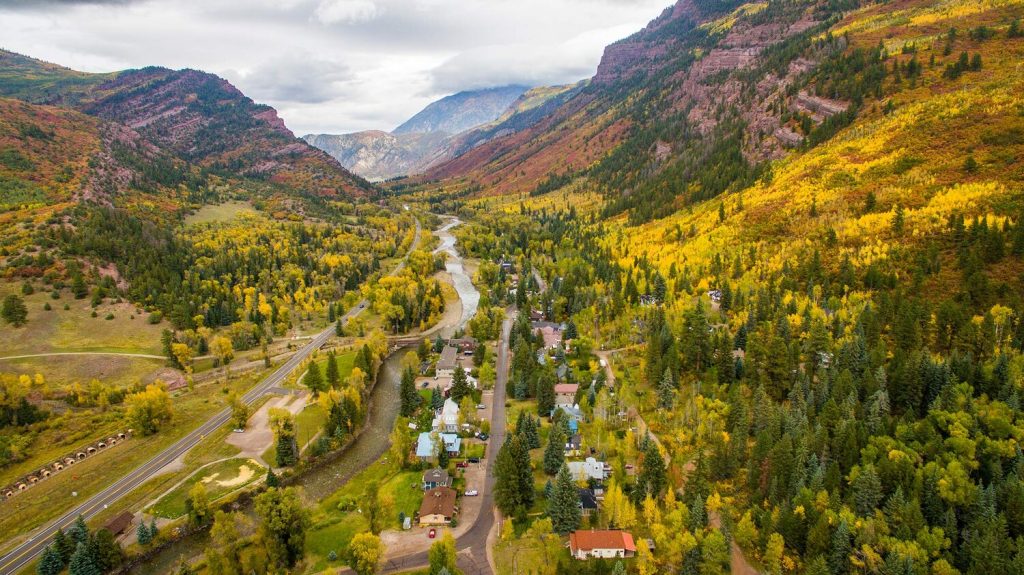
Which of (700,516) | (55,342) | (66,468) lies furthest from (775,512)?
(55,342)

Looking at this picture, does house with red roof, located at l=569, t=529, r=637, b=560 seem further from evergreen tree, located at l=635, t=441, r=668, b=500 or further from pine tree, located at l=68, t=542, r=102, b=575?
pine tree, located at l=68, t=542, r=102, b=575

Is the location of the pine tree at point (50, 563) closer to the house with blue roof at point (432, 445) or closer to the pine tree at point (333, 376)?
the house with blue roof at point (432, 445)

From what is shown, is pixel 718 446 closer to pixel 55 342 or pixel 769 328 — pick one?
pixel 769 328

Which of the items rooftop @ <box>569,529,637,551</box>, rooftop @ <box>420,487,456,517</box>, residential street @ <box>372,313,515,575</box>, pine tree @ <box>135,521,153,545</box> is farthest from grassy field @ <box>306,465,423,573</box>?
rooftop @ <box>569,529,637,551</box>

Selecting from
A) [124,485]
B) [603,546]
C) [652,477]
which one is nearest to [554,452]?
[652,477]

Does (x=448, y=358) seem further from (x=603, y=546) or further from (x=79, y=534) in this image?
(x=79, y=534)

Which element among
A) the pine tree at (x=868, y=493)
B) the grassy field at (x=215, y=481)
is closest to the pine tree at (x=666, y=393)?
the pine tree at (x=868, y=493)
